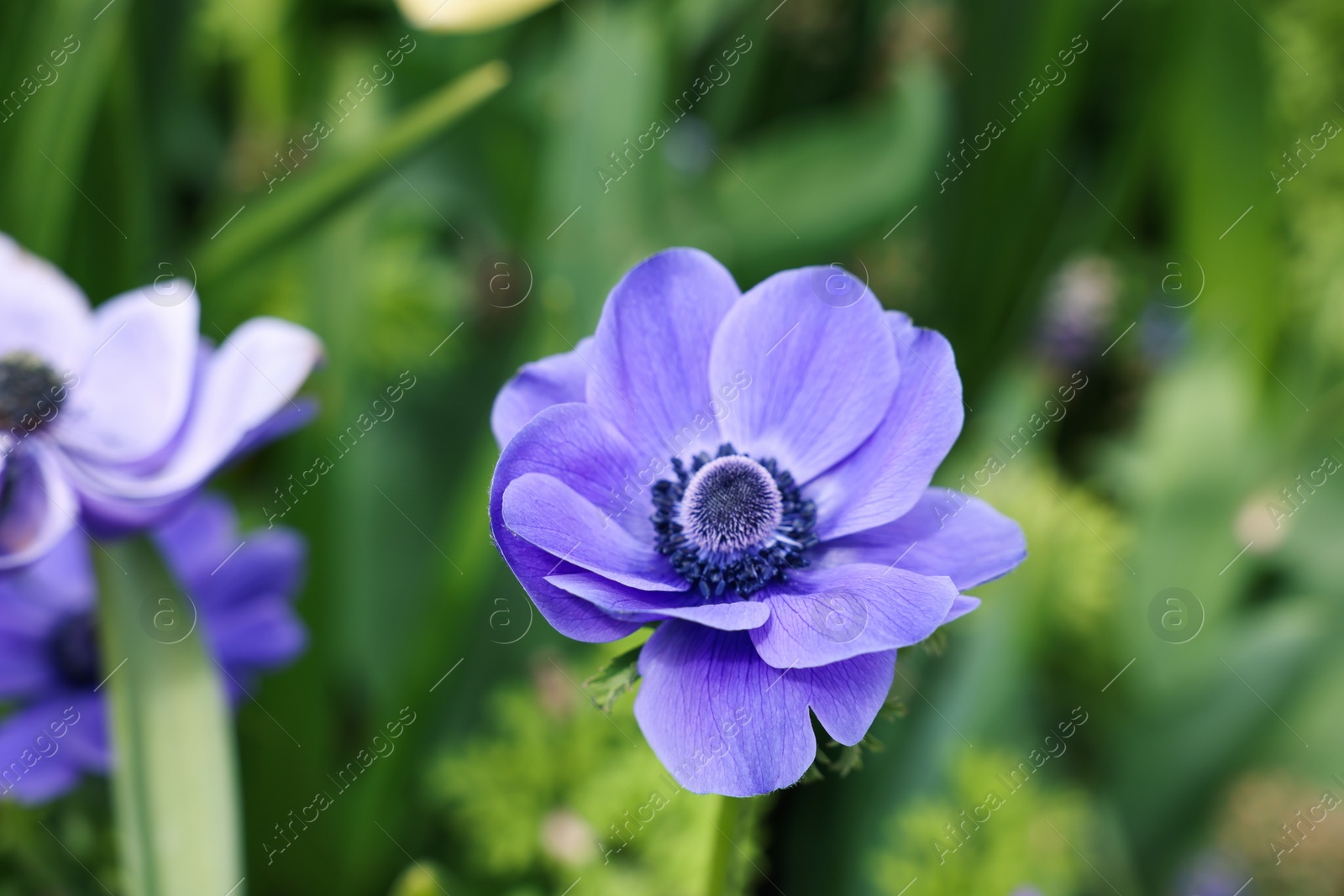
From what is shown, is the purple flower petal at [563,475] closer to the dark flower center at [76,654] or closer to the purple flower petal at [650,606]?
the purple flower petal at [650,606]

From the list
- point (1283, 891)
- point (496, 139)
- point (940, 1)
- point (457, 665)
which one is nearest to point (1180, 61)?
point (940, 1)

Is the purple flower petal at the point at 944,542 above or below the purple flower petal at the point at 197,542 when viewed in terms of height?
below

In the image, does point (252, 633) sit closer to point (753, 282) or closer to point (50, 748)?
point (50, 748)

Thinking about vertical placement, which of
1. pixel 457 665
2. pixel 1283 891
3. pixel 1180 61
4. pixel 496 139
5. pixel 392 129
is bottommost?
pixel 1283 891

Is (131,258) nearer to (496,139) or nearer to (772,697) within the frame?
(496,139)

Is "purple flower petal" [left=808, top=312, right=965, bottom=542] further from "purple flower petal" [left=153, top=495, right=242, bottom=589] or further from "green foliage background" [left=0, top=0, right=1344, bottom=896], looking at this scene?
"purple flower petal" [left=153, top=495, right=242, bottom=589]

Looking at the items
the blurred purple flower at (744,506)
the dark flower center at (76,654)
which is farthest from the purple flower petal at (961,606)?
the dark flower center at (76,654)
